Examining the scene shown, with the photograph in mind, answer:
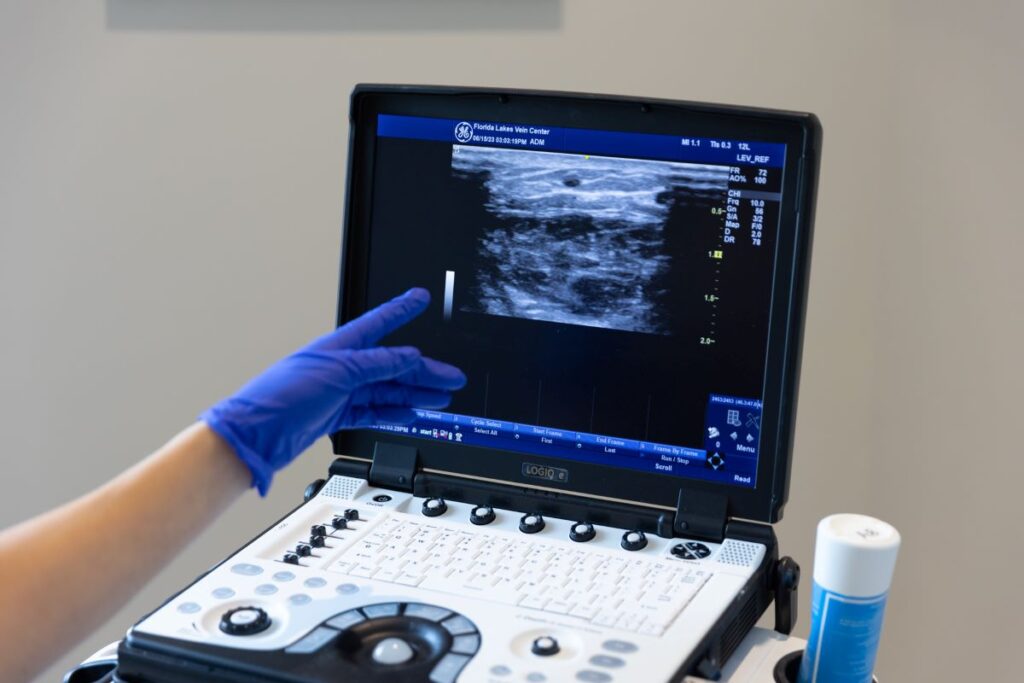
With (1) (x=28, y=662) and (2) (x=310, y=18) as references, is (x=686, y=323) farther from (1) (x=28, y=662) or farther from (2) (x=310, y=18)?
(2) (x=310, y=18)

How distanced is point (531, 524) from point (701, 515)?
0.16m

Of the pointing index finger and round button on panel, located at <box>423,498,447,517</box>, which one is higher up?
the pointing index finger

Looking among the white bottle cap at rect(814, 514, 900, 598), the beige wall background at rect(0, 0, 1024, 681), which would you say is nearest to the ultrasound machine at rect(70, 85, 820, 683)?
the white bottle cap at rect(814, 514, 900, 598)

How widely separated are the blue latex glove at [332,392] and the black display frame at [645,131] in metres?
0.09

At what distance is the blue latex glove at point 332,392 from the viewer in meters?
0.98

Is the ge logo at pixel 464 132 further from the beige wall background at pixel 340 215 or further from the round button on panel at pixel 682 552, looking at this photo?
the beige wall background at pixel 340 215

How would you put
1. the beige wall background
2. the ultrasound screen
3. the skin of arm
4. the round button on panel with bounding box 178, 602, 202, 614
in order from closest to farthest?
1. the skin of arm
2. the round button on panel with bounding box 178, 602, 202, 614
3. the ultrasound screen
4. the beige wall background

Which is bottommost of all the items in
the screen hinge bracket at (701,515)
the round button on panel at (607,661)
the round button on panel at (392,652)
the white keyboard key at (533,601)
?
the round button on panel at (392,652)

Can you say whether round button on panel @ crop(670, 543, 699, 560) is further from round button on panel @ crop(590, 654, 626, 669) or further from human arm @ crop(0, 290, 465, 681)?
human arm @ crop(0, 290, 465, 681)

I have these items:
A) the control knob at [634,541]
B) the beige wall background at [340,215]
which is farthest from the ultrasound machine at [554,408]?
the beige wall background at [340,215]

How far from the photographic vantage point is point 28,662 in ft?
2.93

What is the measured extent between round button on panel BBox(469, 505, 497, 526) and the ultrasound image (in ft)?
0.63

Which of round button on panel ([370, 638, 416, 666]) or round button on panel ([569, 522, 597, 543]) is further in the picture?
round button on panel ([569, 522, 597, 543])

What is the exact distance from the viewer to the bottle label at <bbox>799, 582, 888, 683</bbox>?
3.01ft
